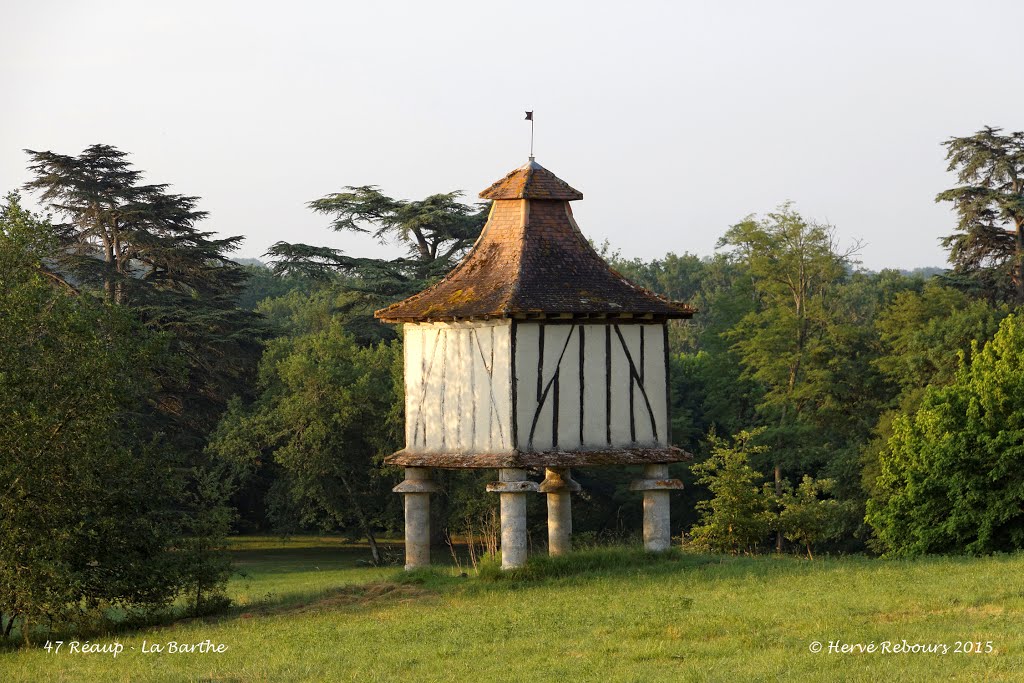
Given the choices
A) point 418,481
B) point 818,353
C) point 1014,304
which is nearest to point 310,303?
point 818,353

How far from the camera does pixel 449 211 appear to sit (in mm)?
48625

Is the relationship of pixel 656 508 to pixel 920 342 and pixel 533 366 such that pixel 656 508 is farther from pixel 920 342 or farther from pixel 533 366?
pixel 920 342

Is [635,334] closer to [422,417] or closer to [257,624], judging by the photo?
[422,417]

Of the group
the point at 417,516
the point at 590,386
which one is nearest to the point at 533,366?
the point at 590,386

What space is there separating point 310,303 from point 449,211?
1020 inches

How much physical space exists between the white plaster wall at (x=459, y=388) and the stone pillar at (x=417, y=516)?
2.44 feet

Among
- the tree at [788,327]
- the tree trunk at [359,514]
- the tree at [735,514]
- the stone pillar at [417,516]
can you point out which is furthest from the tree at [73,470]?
the tree at [788,327]

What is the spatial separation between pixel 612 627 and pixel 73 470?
339 inches

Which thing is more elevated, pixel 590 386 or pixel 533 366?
pixel 533 366

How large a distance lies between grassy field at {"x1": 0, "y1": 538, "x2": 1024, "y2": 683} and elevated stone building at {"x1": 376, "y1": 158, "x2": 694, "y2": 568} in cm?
175

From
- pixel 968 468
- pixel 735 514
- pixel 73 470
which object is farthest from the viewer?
pixel 735 514

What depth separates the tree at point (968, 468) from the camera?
24.9 meters

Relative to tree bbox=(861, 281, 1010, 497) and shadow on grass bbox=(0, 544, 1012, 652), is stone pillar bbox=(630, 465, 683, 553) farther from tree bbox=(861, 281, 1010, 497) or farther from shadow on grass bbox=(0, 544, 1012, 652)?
tree bbox=(861, 281, 1010, 497)

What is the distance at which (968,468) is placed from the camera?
25828mm
